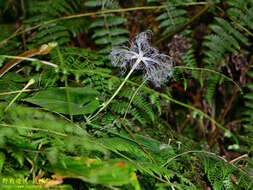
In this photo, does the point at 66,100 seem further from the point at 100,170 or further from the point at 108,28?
the point at 108,28

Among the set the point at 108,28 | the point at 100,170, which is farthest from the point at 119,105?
the point at 108,28

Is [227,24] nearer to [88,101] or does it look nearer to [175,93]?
[175,93]

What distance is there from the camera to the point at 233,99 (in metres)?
1.91

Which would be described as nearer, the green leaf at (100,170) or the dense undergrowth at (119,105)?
the green leaf at (100,170)

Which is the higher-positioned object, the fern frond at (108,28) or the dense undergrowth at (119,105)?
the fern frond at (108,28)

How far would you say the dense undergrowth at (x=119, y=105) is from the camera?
698 millimetres

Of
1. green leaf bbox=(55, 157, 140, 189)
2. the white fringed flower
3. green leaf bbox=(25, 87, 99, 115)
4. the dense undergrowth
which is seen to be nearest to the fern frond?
the dense undergrowth

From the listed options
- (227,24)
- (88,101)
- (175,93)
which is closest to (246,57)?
(227,24)

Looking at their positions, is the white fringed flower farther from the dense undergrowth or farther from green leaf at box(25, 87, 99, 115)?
green leaf at box(25, 87, 99, 115)

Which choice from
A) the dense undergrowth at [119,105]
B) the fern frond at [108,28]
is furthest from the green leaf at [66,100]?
the fern frond at [108,28]

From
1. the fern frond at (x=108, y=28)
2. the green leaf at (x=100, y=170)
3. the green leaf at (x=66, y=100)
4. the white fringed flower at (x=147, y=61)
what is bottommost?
the green leaf at (x=100, y=170)

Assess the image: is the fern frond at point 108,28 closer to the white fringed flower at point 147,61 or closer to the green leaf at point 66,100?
the white fringed flower at point 147,61

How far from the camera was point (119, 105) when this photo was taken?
112 centimetres

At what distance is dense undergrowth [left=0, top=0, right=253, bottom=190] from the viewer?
698 millimetres
